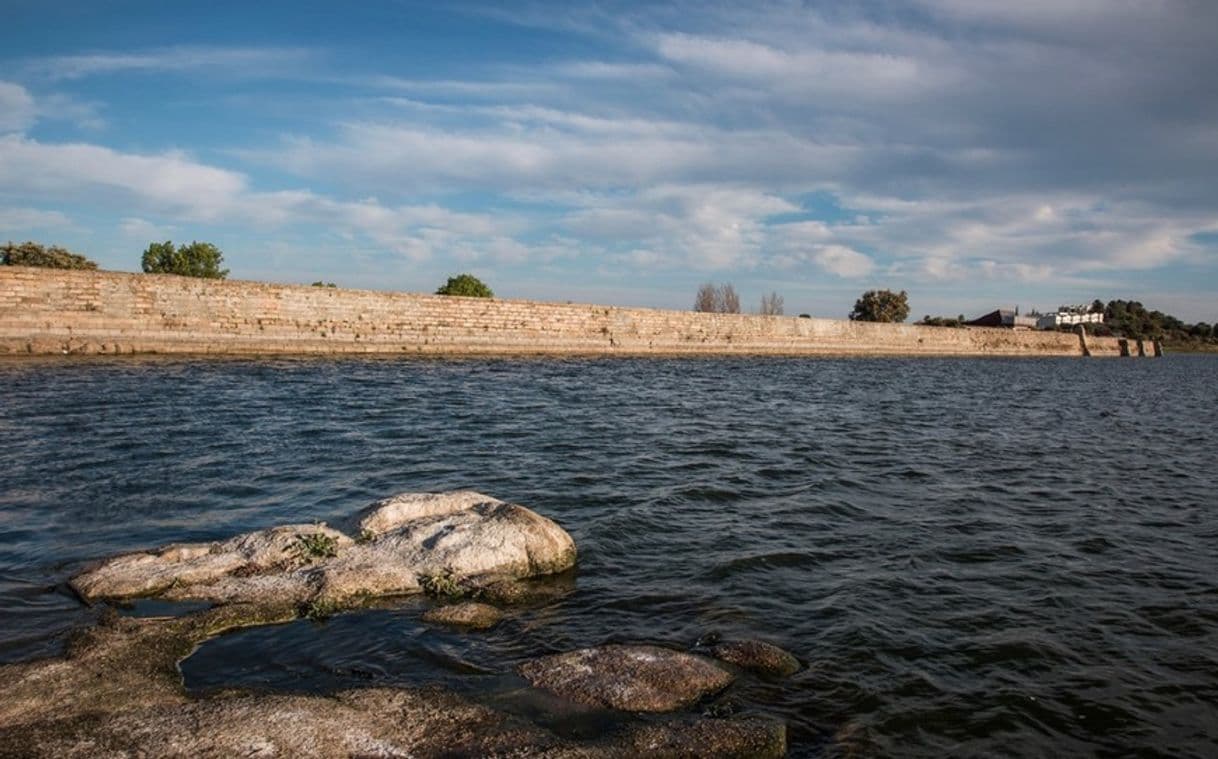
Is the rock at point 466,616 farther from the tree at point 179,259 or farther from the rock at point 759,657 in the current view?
the tree at point 179,259

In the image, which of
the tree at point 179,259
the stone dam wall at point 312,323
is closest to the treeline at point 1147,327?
the stone dam wall at point 312,323

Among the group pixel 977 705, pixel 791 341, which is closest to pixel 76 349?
pixel 977 705

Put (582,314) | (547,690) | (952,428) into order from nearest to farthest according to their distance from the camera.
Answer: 1. (547,690)
2. (952,428)
3. (582,314)

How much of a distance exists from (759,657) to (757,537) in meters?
2.88

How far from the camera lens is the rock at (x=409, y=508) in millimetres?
6574

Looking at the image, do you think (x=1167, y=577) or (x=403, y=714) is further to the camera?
(x=1167, y=577)

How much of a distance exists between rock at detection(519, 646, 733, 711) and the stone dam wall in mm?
26381

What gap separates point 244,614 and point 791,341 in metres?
53.4

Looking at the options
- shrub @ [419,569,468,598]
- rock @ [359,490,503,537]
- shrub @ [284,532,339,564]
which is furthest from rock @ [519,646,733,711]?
rock @ [359,490,503,537]

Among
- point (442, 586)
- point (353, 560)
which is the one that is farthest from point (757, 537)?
point (353, 560)

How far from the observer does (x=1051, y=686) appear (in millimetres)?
4500

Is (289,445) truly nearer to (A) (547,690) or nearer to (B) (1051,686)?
(A) (547,690)

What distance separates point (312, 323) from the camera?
101ft

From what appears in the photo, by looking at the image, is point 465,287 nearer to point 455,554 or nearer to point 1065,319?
point 455,554
